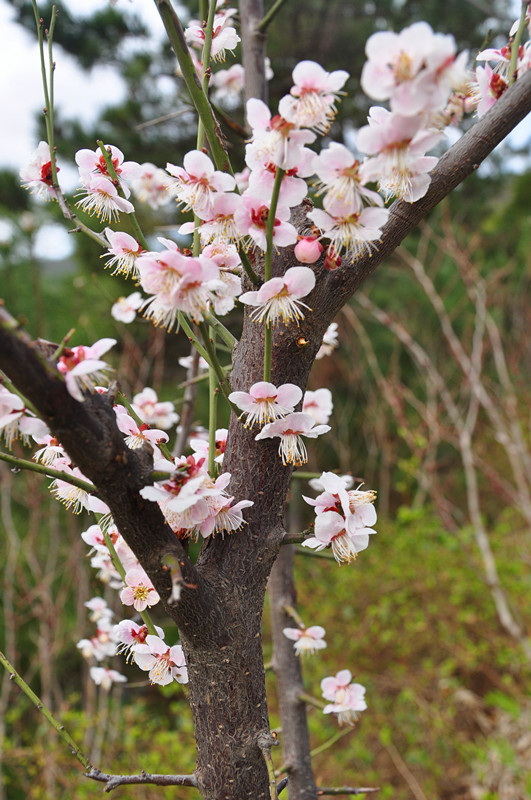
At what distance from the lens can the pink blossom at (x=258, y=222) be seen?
1.99 feet

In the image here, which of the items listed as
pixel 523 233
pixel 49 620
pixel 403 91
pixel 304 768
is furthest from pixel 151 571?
pixel 523 233

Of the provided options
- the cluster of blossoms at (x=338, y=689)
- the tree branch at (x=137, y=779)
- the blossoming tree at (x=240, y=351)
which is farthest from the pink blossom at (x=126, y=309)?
the tree branch at (x=137, y=779)

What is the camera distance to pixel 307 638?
1221mm

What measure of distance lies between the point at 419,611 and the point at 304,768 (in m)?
3.26

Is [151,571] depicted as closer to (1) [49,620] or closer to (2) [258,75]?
(2) [258,75]

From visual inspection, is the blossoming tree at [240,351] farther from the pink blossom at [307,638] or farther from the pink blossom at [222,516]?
the pink blossom at [307,638]

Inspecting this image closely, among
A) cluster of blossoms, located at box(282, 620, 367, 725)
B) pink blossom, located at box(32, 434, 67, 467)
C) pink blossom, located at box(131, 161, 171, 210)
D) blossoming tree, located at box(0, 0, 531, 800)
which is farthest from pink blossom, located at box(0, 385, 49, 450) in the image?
pink blossom, located at box(131, 161, 171, 210)

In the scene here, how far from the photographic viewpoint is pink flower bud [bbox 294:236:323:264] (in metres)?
0.62

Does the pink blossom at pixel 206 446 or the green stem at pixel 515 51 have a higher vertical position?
the green stem at pixel 515 51

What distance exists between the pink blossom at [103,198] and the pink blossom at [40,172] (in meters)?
0.06

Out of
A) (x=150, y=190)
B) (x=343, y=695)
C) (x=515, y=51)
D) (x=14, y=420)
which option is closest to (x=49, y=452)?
(x=14, y=420)

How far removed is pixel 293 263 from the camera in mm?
687

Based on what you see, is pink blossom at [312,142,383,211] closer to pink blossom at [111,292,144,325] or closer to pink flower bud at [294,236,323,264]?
pink flower bud at [294,236,323,264]

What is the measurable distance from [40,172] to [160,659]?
2.19ft
